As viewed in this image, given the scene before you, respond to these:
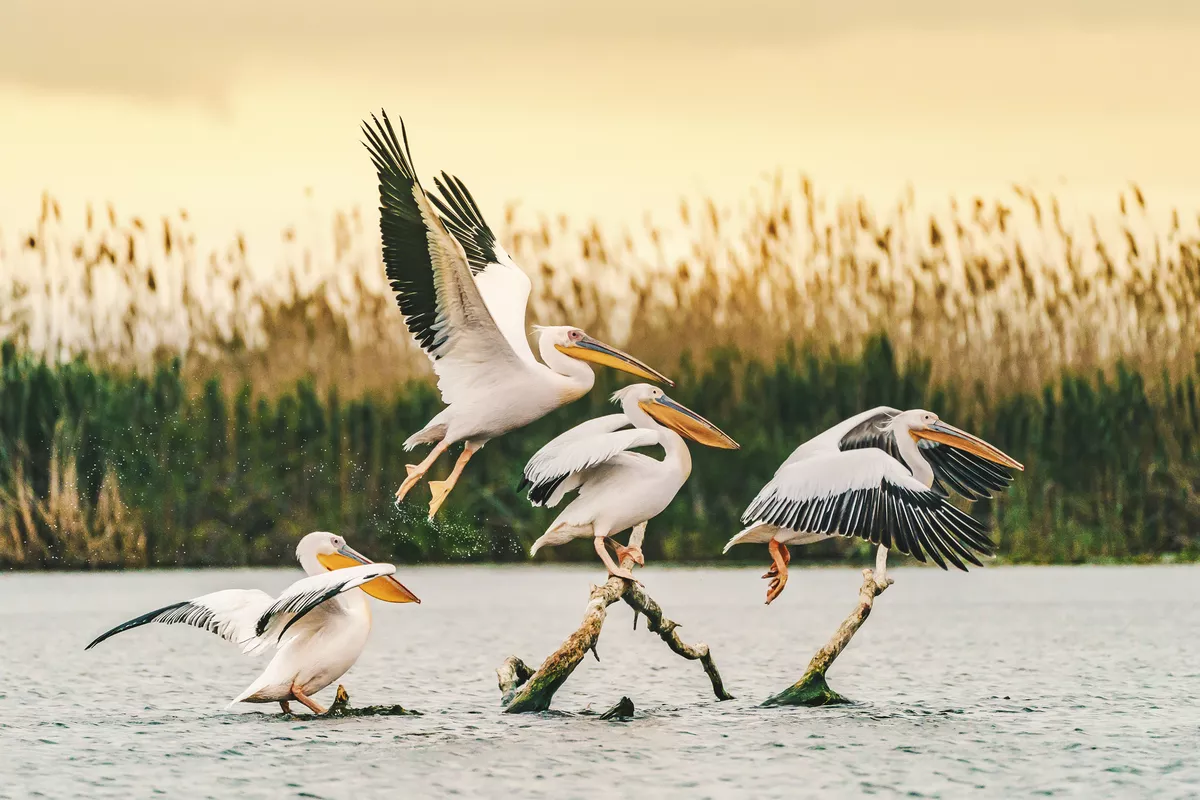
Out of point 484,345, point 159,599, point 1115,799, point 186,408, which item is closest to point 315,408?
point 186,408

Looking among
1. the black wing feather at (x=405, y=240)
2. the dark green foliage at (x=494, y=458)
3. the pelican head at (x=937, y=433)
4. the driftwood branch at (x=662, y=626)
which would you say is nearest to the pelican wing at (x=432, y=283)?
the black wing feather at (x=405, y=240)

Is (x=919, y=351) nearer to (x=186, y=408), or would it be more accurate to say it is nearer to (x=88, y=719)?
(x=186, y=408)

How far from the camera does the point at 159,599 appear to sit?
12062 mm

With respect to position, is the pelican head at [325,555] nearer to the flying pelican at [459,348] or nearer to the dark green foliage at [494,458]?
the flying pelican at [459,348]

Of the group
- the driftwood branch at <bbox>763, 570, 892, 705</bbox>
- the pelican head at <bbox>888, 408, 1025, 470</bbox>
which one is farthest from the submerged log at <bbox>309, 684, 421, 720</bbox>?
the pelican head at <bbox>888, 408, 1025, 470</bbox>

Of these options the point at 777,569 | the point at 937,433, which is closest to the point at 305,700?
the point at 777,569

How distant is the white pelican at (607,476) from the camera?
7750 mm

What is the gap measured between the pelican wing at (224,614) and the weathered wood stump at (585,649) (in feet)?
4.01

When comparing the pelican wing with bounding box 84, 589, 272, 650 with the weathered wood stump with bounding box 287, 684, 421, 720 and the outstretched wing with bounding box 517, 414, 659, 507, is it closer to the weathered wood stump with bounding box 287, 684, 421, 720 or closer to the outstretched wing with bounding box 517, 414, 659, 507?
the weathered wood stump with bounding box 287, 684, 421, 720

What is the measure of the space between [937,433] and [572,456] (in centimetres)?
188

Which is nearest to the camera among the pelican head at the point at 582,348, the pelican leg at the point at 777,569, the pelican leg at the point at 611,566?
the pelican leg at the point at 611,566

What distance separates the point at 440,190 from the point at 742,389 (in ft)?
15.9

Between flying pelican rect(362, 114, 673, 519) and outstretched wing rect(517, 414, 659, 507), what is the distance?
46cm

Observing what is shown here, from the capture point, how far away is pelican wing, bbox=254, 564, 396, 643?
7.30 m
